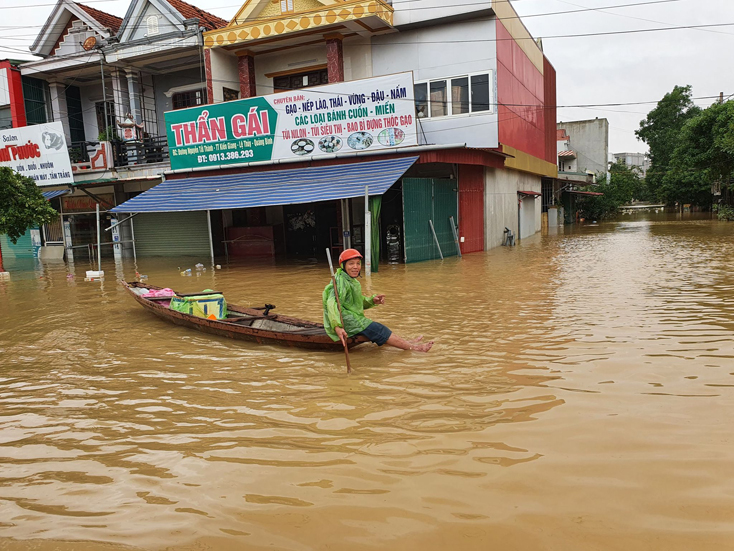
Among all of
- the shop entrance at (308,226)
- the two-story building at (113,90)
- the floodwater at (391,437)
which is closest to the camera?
the floodwater at (391,437)

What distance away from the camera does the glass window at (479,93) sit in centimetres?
1689

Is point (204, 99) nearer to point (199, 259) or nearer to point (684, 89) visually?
point (199, 259)

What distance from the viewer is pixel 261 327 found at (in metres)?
7.77

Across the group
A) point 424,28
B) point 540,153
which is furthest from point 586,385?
point 540,153

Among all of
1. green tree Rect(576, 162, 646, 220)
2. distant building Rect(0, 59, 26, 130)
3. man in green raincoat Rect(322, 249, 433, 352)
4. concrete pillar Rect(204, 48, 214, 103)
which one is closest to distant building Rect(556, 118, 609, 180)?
green tree Rect(576, 162, 646, 220)

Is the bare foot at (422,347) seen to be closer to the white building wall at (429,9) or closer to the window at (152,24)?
the white building wall at (429,9)

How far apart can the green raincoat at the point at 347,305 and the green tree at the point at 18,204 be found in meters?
14.9

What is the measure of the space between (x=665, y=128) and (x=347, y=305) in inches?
1995

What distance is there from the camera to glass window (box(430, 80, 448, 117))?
682 inches

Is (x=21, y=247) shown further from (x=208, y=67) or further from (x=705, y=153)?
(x=705, y=153)

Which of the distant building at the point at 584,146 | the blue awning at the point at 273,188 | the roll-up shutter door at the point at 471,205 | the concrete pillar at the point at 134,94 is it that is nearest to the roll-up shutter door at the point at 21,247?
the concrete pillar at the point at 134,94

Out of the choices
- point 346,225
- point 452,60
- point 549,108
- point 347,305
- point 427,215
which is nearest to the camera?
point 347,305

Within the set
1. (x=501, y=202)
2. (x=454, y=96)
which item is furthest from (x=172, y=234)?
(x=501, y=202)

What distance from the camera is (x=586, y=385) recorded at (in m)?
5.06
